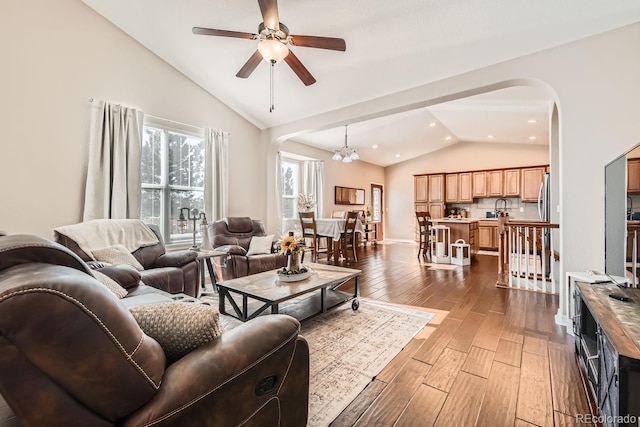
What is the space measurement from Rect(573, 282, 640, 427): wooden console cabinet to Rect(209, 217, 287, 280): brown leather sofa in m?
3.14

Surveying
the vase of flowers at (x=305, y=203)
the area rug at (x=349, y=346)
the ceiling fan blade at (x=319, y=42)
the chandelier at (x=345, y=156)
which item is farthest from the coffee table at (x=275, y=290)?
the vase of flowers at (x=305, y=203)

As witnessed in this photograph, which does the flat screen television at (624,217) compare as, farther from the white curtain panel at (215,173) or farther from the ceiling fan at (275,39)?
the white curtain panel at (215,173)

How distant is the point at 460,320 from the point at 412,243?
21.4 feet

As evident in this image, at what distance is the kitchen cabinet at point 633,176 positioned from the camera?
58.3 inches

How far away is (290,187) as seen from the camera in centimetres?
685

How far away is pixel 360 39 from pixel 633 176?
2.52 metres

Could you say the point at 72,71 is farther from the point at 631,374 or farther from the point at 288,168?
the point at 631,374

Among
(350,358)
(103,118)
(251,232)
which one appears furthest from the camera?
(251,232)

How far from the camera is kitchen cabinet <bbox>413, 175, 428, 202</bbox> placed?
852cm

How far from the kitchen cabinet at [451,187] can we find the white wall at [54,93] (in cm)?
753

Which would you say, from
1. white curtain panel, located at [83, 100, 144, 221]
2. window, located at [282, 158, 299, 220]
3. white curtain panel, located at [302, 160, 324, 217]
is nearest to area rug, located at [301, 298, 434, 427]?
white curtain panel, located at [83, 100, 144, 221]

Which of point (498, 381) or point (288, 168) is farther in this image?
point (288, 168)

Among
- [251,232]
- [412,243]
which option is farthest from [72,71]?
[412,243]

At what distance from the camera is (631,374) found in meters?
1.03
